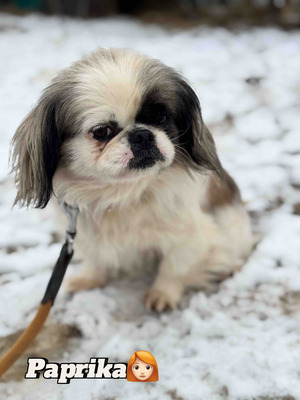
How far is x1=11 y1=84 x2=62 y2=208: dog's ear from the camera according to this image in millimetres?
1449

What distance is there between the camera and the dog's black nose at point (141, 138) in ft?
4.47

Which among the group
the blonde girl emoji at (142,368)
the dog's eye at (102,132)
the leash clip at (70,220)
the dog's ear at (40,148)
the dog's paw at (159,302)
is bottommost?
the dog's paw at (159,302)

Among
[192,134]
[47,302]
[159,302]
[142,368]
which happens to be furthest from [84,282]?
[192,134]

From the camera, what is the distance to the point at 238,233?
2.01 meters

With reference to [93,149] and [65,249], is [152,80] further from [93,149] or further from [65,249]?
[65,249]

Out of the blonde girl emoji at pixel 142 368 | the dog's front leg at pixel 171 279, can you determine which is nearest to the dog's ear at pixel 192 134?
the dog's front leg at pixel 171 279

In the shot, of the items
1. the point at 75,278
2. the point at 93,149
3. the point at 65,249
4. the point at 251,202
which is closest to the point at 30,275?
the point at 75,278

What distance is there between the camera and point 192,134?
1.61 meters

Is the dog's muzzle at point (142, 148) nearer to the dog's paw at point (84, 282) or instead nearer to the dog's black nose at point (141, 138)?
the dog's black nose at point (141, 138)

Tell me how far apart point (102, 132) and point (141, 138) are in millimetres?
137

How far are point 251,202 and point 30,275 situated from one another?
126cm

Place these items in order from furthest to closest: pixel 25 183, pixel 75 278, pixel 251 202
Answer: pixel 251 202, pixel 75 278, pixel 25 183

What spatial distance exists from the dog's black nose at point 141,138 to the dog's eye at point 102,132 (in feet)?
0.25

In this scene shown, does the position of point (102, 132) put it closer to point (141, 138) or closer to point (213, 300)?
point (141, 138)
